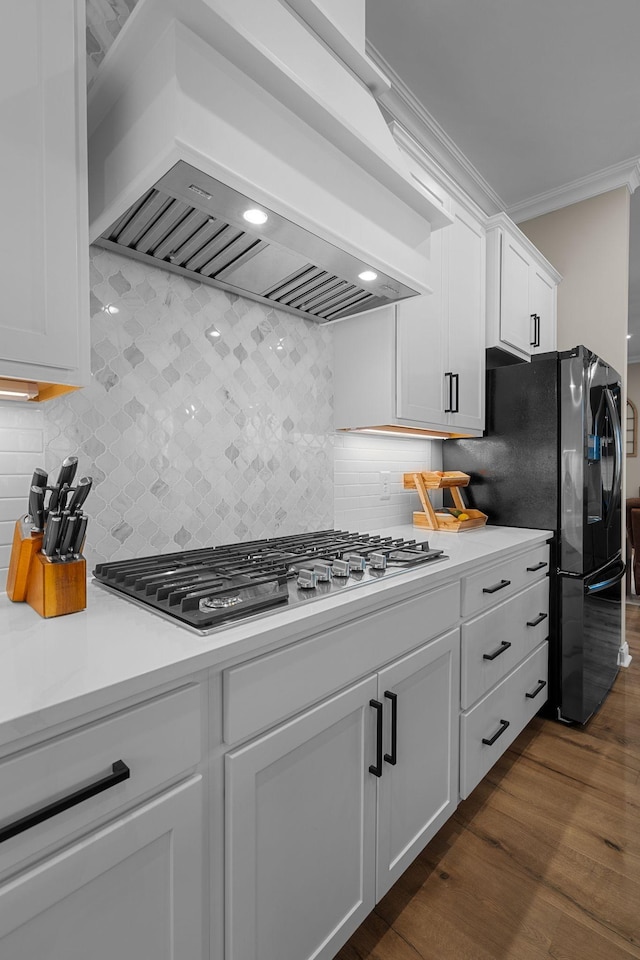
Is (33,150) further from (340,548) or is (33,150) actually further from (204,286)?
(340,548)

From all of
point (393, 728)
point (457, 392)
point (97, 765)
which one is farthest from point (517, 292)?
point (97, 765)

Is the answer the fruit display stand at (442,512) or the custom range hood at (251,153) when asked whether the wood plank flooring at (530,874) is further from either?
the custom range hood at (251,153)

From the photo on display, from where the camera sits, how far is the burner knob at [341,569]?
1298mm

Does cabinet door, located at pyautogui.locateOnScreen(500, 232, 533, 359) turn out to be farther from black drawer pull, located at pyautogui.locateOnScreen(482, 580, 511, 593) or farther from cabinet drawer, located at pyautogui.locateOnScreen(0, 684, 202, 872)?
cabinet drawer, located at pyautogui.locateOnScreen(0, 684, 202, 872)

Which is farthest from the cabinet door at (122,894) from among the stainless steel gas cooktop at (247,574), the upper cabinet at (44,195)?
the upper cabinet at (44,195)

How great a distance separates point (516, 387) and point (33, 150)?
Answer: 2248 millimetres

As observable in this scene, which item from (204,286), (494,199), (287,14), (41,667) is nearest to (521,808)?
(41,667)

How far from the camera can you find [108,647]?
842mm

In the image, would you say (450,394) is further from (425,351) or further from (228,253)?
(228,253)

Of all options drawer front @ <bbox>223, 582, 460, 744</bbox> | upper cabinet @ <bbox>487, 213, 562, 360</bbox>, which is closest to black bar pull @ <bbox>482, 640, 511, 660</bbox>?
drawer front @ <bbox>223, 582, 460, 744</bbox>

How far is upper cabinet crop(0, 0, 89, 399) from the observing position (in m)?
0.90

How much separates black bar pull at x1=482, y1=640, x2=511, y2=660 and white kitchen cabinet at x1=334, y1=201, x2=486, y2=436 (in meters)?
0.94

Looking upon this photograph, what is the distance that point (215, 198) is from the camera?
1.12m

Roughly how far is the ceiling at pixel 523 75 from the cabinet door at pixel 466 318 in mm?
537
